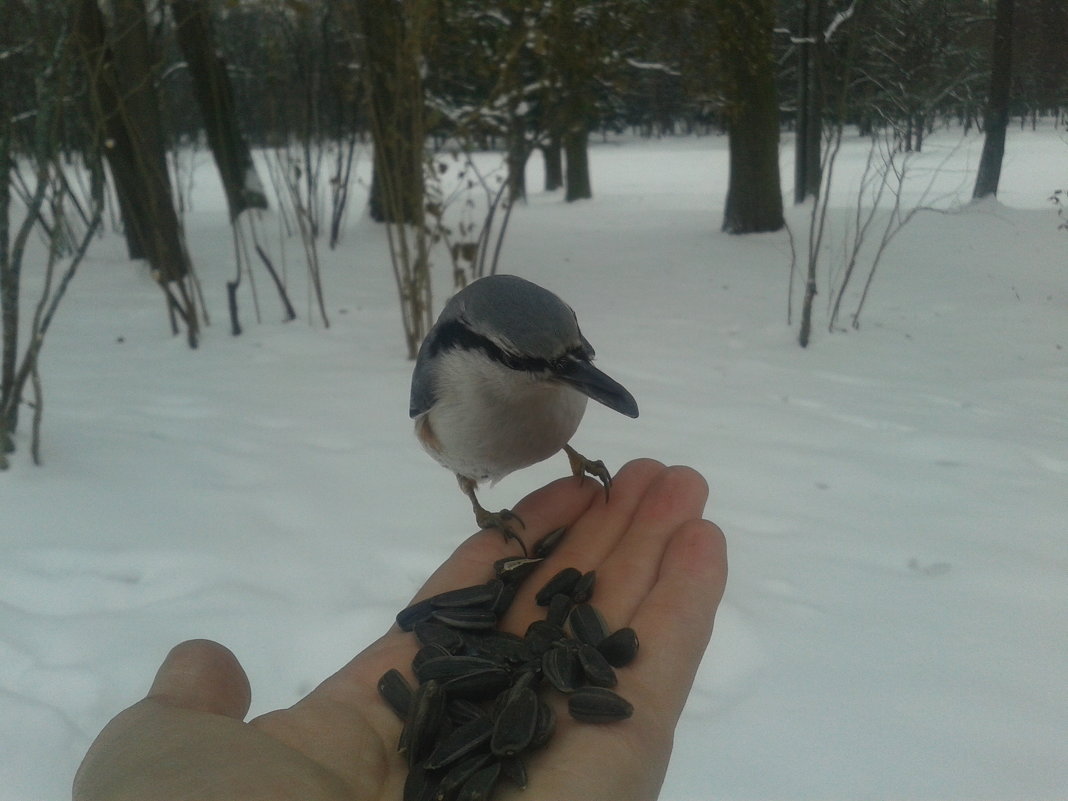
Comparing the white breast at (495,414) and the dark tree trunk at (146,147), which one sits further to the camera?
the dark tree trunk at (146,147)

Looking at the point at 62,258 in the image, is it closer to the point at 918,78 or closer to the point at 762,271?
the point at 762,271

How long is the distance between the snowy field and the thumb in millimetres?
585

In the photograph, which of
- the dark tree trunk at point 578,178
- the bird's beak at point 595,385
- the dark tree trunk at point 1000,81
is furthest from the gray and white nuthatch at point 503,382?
the dark tree trunk at point 578,178

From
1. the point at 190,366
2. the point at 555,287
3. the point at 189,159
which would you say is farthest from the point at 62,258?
the point at 555,287

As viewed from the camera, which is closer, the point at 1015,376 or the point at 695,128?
the point at 1015,376

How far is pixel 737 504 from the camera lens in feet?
8.22

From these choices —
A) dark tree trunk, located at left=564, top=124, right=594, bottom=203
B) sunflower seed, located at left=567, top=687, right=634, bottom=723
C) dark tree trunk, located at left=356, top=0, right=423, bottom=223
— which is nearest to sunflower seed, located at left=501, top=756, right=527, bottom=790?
sunflower seed, located at left=567, top=687, right=634, bottom=723

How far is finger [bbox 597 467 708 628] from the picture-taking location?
1.52m

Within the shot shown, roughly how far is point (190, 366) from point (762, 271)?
3689 millimetres

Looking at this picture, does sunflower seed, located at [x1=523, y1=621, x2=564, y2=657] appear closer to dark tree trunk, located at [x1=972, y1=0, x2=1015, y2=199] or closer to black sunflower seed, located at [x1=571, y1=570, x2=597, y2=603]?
black sunflower seed, located at [x1=571, y1=570, x2=597, y2=603]

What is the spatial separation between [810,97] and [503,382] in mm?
3217

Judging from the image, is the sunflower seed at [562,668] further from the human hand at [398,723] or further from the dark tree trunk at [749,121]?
the dark tree trunk at [749,121]

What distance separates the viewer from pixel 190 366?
3926mm

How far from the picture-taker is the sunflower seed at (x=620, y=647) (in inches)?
52.0
